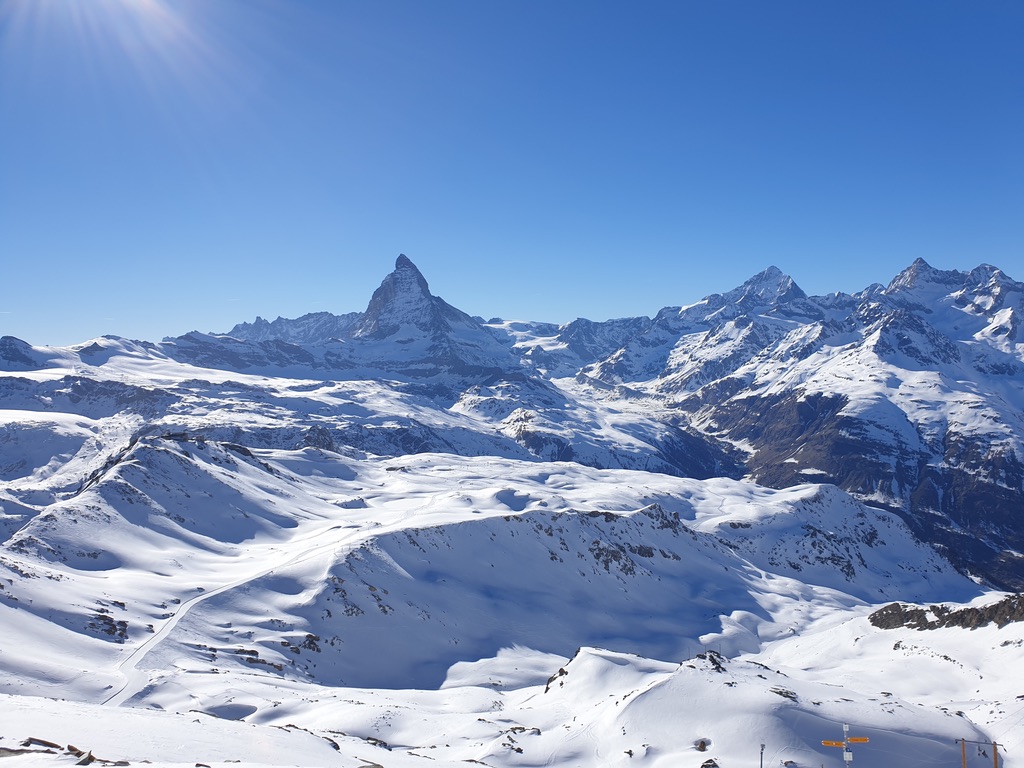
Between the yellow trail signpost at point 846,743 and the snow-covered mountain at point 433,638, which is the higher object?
the yellow trail signpost at point 846,743

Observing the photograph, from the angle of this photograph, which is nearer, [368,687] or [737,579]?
[368,687]

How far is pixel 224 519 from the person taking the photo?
136750 millimetres

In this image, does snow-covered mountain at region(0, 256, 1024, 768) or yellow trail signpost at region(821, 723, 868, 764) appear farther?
snow-covered mountain at region(0, 256, 1024, 768)

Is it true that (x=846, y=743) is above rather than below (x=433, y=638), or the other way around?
above

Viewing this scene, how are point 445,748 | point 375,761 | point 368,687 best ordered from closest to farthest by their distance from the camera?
point 375,761
point 445,748
point 368,687

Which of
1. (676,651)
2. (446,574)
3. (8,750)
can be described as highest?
(8,750)

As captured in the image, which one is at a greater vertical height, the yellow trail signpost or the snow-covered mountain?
the yellow trail signpost

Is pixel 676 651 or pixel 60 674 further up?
pixel 60 674

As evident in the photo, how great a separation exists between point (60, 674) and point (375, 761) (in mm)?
36766

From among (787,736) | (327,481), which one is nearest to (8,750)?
(787,736)

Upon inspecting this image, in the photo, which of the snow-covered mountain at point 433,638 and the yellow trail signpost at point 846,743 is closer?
the yellow trail signpost at point 846,743

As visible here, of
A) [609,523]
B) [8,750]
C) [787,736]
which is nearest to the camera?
[8,750]

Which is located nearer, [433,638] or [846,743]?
[846,743]

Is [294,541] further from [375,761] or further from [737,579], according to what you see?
[737,579]
